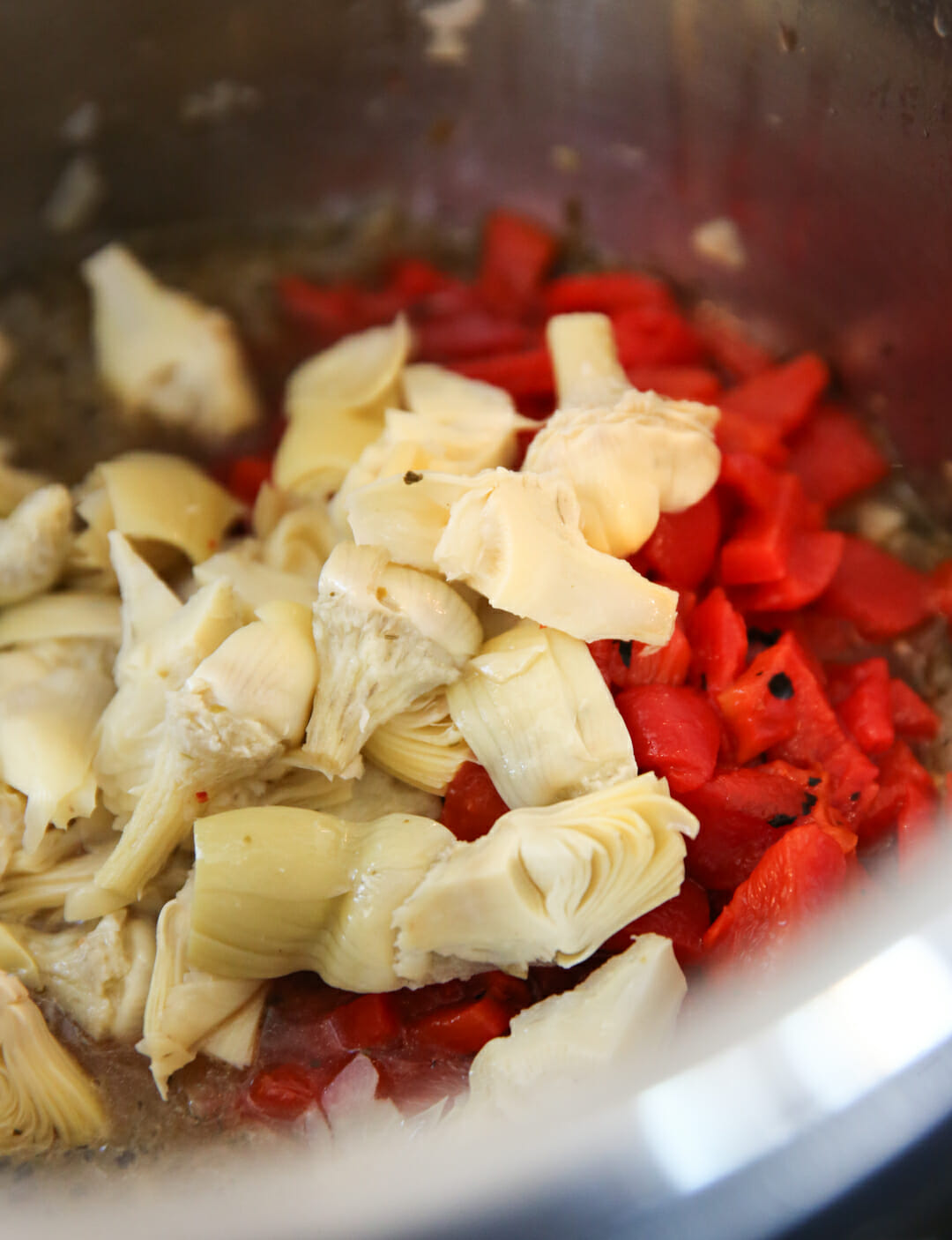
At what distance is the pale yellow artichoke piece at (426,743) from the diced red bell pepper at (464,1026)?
20 cm

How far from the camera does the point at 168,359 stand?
57.2 inches

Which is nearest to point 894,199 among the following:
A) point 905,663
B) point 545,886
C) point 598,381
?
point 598,381

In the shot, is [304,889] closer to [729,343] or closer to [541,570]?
[541,570]

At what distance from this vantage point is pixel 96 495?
48.9 inches

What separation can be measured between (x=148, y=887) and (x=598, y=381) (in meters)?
0.72

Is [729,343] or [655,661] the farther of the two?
[729,343]

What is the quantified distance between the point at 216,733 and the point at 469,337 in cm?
78

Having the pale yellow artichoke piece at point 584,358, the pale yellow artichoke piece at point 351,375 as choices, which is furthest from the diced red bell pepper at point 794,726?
the pale yellow artichoke piece at point 351,375

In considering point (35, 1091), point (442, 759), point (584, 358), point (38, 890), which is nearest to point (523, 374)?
point (584, 358)

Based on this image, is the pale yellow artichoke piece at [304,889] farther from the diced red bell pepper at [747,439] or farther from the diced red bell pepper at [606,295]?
the diced red bell pepper at [606,295]

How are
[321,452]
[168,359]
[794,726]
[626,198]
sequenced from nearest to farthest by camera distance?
[794,726], [321,452], [168,359], [626,198]

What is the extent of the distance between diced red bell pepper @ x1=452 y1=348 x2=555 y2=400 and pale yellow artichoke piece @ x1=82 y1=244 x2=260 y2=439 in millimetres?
345

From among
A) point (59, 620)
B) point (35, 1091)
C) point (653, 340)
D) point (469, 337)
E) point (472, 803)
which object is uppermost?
point (653, 340)

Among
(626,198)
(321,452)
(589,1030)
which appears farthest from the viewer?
(626,198)
